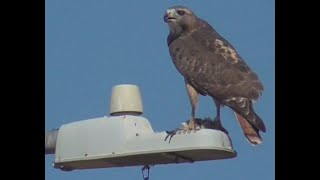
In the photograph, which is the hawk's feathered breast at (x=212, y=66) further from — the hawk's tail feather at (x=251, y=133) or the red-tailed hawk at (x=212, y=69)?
the hawk's tail feather at (x=251, y=133)

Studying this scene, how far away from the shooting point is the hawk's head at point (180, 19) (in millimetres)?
7039

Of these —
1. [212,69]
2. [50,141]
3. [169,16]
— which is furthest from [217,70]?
[50,141]

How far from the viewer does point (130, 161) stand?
377cm

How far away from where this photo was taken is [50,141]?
3965 millimetres

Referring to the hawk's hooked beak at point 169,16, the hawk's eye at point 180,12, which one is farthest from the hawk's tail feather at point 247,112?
the hawk's eye at point 180,12

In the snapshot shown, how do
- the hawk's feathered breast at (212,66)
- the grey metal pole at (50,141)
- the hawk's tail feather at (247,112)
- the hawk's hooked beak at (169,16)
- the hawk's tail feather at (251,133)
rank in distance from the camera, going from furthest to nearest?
the hawk's hooked beak at (169,16) < the hawk's feathered breast at (212,66) < the hawk's tail feather at (247,112) < the hawk's tail feather at (251,133) < the grey metal pole at (50,141)

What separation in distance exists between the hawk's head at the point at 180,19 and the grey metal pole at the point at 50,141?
10.1ft

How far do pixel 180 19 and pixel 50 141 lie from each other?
11.5 ft
